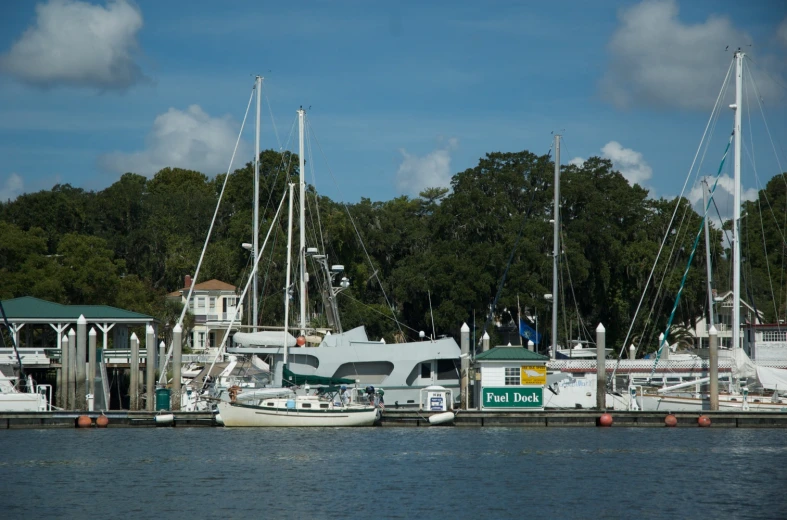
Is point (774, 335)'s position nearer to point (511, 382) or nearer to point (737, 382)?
point (737, 382)

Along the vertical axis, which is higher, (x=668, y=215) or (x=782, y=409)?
(x=668, y=215)

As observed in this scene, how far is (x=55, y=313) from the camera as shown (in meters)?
50.9

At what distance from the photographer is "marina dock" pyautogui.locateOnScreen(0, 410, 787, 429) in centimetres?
4162

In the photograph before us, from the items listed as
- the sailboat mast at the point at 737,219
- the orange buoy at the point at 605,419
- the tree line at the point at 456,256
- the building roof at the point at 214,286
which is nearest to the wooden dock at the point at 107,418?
the orange buoy at the point at 605,419

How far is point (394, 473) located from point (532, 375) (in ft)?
41.3

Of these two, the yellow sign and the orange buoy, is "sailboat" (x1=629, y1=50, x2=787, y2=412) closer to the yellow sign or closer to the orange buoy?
the orange buoy

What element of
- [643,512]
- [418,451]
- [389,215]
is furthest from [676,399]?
[389,215]

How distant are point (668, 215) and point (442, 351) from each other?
3456 cm

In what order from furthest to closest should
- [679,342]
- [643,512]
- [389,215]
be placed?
[389,215] < [679,342] < [643,512]

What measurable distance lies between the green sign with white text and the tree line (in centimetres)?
2073

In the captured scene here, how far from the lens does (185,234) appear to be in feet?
297

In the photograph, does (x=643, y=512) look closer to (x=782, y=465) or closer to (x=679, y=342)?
(x=782, y=465)

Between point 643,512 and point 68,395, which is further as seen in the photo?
Result: point 68,395

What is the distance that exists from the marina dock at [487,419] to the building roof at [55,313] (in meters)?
8.44
